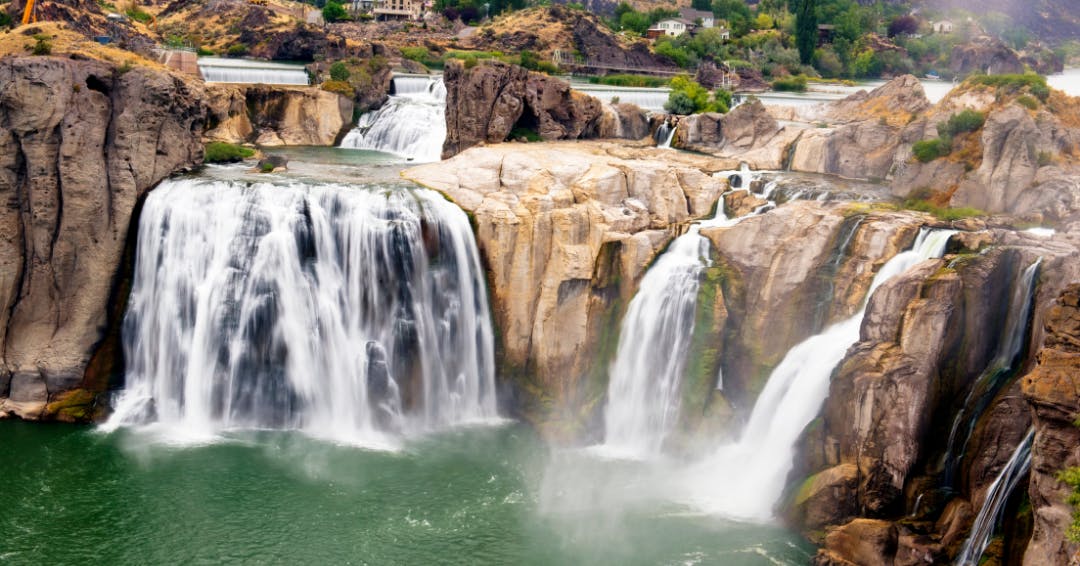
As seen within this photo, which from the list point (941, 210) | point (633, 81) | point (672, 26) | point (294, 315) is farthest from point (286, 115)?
point (672, 26)

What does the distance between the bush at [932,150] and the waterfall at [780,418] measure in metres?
8.93

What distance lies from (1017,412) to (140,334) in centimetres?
2703

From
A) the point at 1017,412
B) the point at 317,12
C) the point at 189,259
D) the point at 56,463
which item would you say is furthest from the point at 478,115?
the point at 317,12

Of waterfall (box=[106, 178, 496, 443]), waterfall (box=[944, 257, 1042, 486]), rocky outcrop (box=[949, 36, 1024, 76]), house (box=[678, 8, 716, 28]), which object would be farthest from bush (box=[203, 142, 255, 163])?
house (box=[678, 8, 716, 28])

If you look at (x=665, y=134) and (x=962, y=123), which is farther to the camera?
(x=665, y=134)

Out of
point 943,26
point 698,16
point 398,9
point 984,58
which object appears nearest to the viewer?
point 984,58

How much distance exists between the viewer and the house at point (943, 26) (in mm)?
98500

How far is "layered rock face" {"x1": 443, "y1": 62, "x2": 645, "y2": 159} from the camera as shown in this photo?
43.8 metres

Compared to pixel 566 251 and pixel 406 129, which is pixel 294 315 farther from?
pixel 406 129

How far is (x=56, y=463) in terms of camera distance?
26641 millimetres

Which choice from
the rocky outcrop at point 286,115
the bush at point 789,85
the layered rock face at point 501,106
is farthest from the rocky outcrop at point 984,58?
the rocky outcrop at point 286,115

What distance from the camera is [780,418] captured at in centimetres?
2564

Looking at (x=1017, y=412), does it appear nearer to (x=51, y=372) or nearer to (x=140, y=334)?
(x=140, y=334)

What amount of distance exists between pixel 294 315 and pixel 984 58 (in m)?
68.3
